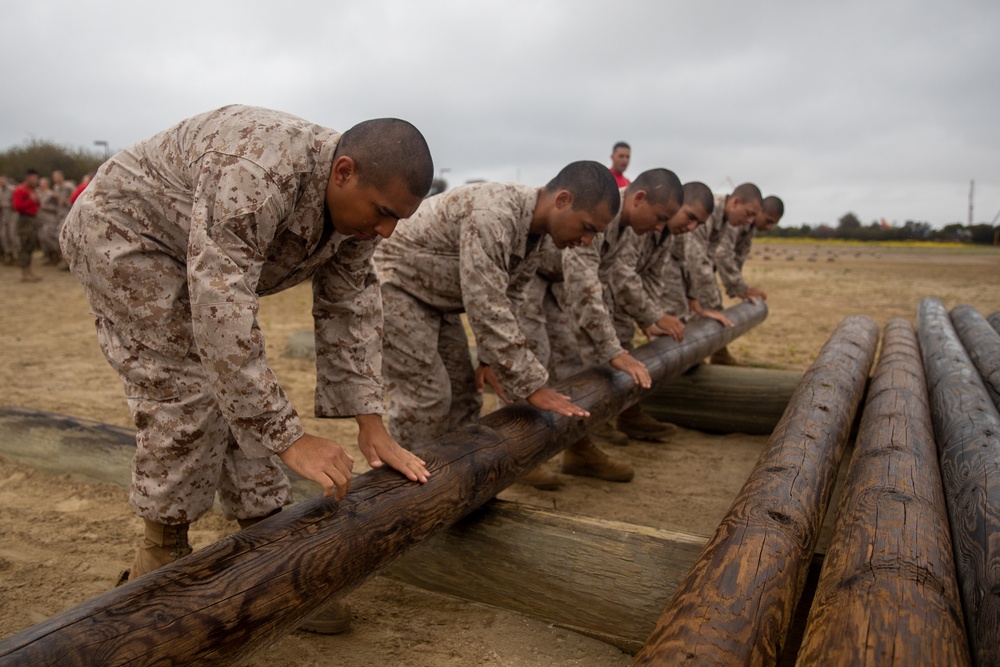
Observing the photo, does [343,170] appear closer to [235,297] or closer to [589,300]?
[235,297]

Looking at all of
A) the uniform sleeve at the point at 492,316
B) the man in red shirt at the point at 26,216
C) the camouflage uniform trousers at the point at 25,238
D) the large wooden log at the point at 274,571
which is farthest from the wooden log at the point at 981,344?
the camouflage uniform trousers at the point at 25,238

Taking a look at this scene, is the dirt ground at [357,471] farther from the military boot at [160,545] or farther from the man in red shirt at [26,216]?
the man in red shirt at [26,216]

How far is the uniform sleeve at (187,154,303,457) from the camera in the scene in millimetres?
1767

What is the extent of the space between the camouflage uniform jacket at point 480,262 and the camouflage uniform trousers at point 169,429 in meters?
1.13

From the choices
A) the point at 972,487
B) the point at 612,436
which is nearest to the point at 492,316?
the point at 972,487

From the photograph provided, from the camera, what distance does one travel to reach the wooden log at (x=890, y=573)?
1.34 m

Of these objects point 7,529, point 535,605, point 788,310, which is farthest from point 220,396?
point 788,310

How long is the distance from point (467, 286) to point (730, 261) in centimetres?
520

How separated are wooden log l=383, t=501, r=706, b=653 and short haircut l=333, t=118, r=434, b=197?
119 cm

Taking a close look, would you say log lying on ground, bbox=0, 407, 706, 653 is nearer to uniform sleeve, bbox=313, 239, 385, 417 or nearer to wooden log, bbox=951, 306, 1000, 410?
uniform sleeve, bbox=313, 239, 385, 417

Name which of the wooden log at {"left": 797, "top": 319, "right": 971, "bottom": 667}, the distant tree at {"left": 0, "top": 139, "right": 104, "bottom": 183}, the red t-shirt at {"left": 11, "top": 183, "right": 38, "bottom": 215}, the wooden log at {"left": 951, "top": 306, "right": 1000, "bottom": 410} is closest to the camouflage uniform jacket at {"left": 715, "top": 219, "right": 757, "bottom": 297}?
the wooden log at {"left": 951, "top": 306, "right": 1000, "bottom": 410}

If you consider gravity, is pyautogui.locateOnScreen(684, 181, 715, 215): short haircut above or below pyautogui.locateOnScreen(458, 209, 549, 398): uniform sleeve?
above

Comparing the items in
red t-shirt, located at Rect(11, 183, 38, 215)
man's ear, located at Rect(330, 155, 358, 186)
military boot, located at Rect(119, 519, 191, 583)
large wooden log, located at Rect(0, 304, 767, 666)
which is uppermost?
red t-shirt, located at Rect(11, 183, 38, 215)

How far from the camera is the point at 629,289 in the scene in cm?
468
